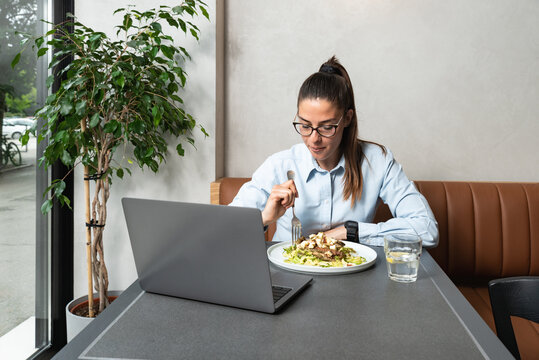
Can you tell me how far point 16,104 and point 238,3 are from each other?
3.98 ft

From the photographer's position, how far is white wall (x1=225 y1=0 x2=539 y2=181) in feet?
7.70

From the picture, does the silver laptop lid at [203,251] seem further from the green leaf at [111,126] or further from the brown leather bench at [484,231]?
the brown leather bench at [484,231]

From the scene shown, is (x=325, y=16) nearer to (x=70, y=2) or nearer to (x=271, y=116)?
(x=271, y=116)

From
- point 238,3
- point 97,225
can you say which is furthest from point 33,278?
point 238,3

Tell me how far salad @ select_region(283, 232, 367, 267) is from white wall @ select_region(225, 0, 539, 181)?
4.22 ft

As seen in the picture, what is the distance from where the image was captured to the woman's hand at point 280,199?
135 cm

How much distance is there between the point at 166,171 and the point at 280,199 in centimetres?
115

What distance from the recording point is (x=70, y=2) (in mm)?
2328

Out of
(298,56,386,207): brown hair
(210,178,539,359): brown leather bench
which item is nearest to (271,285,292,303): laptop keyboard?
(298,56,386,207): brown hair

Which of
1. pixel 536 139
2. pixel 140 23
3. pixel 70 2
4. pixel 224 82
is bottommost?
pixel 536 139

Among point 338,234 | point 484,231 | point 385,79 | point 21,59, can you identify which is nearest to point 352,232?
point 338,234

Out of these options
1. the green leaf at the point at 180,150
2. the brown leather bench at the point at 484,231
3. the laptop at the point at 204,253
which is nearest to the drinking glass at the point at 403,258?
the laptop at the point at 204,253

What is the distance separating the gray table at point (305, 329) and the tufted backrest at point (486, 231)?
120 cm

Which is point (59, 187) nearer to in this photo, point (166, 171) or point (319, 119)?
point (166, 171)
